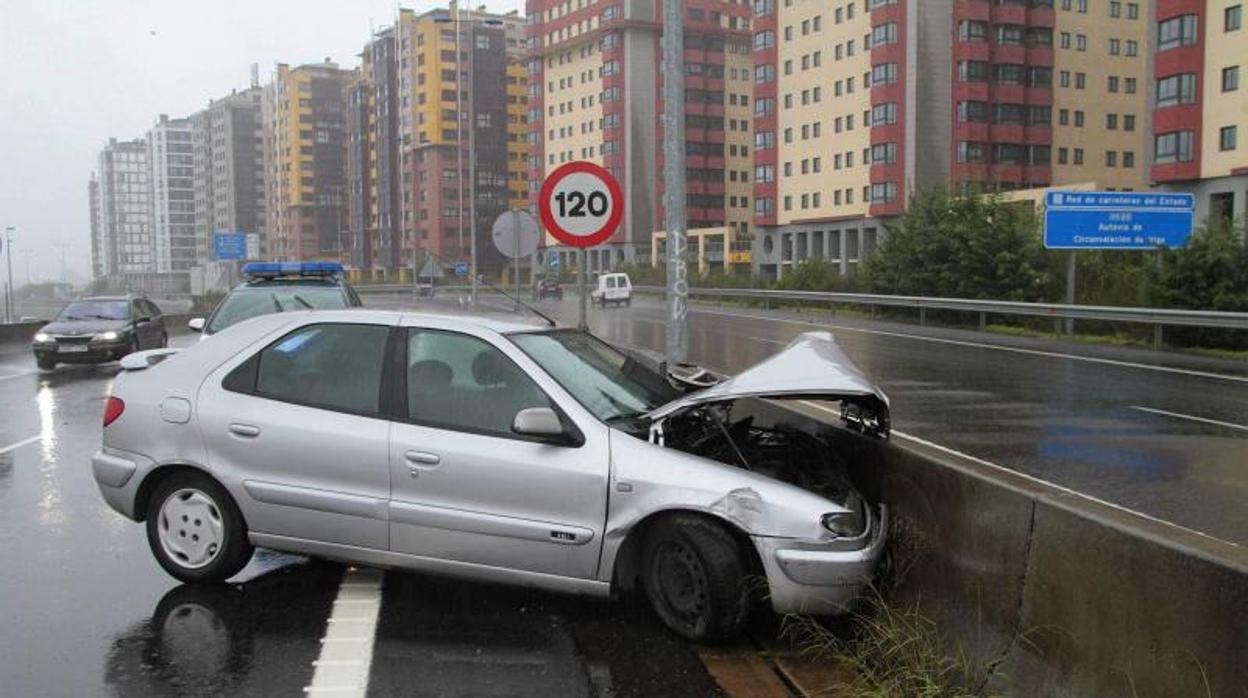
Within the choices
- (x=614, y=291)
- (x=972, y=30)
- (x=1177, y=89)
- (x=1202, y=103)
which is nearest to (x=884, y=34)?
(x=972, y=30)

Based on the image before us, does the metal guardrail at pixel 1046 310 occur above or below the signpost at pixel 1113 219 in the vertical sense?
below

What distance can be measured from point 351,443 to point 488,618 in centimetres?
110

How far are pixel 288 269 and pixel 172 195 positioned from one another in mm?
129801

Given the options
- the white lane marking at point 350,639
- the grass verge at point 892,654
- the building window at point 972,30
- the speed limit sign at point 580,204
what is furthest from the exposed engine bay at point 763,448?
the building window at point 972,30

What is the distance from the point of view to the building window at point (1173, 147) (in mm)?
46625

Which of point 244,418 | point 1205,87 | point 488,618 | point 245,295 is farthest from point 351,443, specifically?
point 1205,87

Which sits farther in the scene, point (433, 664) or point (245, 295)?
point (245, 295)

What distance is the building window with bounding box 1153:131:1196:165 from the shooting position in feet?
153

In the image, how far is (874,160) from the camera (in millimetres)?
68500

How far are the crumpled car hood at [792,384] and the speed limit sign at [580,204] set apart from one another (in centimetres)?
474

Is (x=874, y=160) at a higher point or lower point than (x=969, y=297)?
higher

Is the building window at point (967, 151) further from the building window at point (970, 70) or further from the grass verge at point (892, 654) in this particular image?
the grass verge at point (892, 654)

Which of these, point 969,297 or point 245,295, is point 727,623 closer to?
point 245,295

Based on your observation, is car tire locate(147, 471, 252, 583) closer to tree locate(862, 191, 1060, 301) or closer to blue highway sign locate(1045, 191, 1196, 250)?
blue highway sign locate(1045, 191, 1196, 250)
